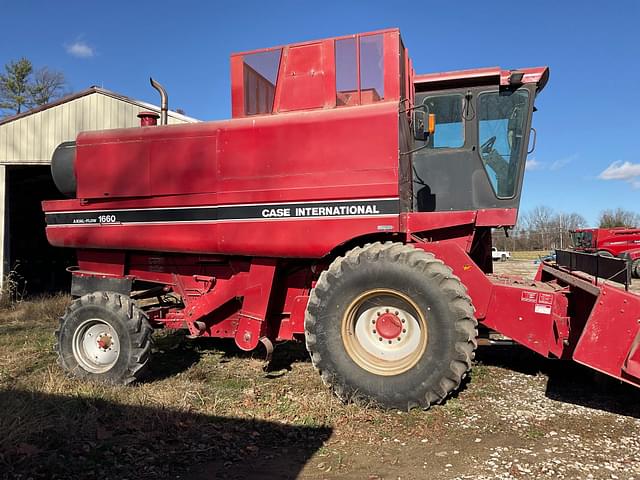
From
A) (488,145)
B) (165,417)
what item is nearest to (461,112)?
A: (488,145)

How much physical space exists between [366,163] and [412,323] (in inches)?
62.5

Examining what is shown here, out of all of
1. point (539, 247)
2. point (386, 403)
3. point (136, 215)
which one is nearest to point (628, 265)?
point (386, 403)

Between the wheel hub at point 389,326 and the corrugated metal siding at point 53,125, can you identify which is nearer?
the wheel hub at point 389,326

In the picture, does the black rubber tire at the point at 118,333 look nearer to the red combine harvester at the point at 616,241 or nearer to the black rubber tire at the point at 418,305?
the black rubber tire at the point at 418,305

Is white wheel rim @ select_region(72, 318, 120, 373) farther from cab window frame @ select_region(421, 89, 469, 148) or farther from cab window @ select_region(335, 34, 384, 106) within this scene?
cab window frame @ select_region(421, 89, 469, 148)

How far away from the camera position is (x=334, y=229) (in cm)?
485

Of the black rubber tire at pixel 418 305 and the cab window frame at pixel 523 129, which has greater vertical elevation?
the cab window frame at pixel 523 129

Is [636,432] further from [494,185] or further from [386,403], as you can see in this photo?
[494,185]

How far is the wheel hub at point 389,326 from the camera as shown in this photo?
4691 millimetres

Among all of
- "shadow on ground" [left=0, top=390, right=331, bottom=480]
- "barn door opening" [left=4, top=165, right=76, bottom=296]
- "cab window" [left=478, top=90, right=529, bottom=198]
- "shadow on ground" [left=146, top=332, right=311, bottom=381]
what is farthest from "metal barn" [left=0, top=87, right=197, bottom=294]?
"shadow on ground" [left=0, top=390, right=331, bottom=480]

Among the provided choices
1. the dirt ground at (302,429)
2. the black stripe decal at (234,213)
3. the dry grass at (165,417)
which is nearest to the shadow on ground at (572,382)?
the dirt ground at (302,429)

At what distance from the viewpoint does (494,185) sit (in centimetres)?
575

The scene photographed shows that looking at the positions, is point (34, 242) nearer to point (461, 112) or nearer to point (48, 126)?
point (48, 126)

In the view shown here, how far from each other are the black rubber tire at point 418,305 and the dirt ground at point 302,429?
0.61 ft
